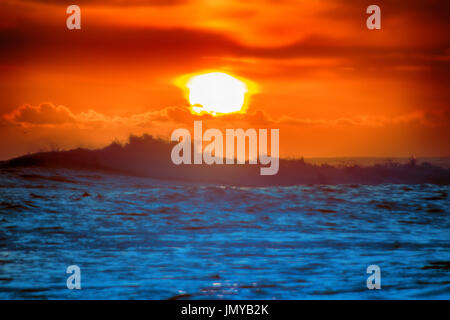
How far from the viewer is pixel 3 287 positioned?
5.78 metres

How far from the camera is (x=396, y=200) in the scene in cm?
1619

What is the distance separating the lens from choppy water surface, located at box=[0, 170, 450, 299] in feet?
18.9

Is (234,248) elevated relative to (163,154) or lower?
lower

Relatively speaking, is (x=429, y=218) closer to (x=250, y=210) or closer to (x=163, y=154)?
(x=250, y=210)

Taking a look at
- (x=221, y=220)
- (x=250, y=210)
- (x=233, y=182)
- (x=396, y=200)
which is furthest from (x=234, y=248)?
(x=233, y=182)

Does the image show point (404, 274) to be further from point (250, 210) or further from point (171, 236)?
point (250, 210)

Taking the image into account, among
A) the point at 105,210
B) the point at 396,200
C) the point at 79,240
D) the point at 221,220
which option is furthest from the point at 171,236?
the point at 396,200

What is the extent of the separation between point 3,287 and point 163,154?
2124 centimetres

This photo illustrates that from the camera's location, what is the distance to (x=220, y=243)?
346 inches

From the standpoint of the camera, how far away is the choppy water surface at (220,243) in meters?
5.76

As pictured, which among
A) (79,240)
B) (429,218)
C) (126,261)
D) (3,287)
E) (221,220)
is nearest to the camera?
(3,287)

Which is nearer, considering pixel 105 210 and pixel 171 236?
pixel 171 236

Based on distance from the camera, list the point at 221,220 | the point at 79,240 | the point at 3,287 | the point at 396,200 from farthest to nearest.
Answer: the point at 396,200, the point at 221,220, the point at 79,240, the point at 3,287

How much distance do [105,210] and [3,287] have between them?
7.32m
